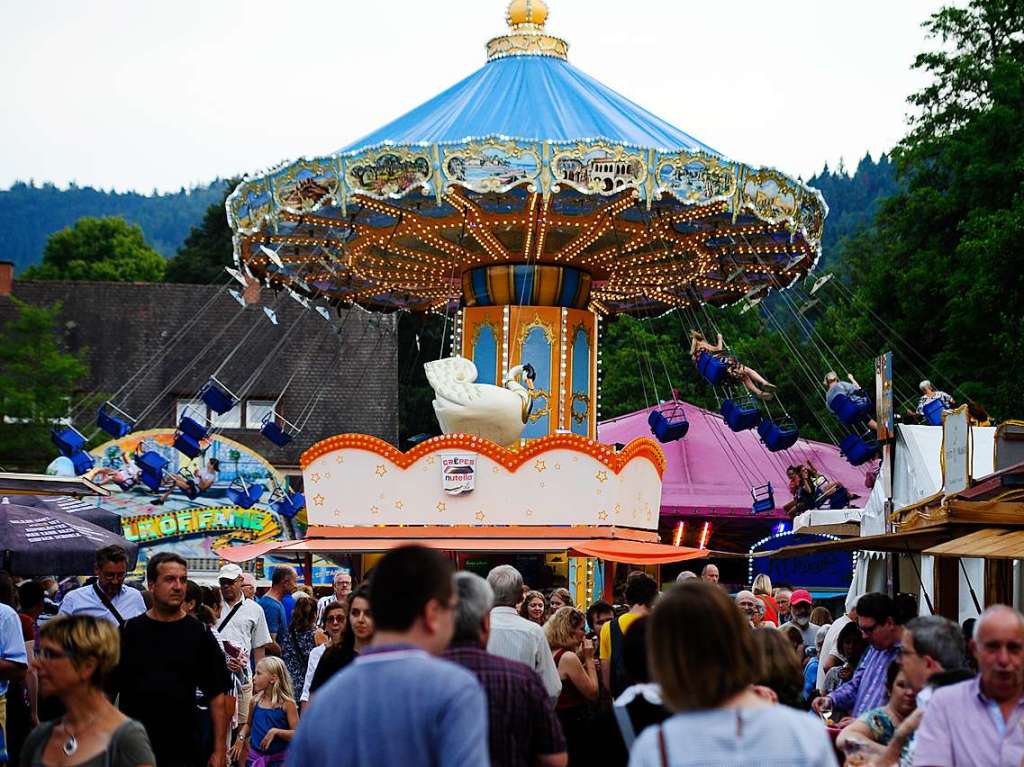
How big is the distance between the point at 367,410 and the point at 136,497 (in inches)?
449

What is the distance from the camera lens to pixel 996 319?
108ft

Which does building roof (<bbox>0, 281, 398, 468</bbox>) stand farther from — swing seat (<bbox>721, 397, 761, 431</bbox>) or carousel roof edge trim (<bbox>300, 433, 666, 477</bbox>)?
carousel roof edge trim (<bbox>300, 433, 666, 477</bbox>)

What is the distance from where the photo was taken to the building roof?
51.0 m

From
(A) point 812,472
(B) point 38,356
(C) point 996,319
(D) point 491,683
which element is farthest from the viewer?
(B) point 38,356

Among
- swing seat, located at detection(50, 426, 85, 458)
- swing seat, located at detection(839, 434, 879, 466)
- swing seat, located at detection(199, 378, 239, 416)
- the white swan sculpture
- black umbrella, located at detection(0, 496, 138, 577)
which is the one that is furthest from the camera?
swing seat, located at detection(50, 426, 85, 458)

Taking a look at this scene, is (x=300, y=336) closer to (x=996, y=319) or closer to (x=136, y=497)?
(x=136, y=497)

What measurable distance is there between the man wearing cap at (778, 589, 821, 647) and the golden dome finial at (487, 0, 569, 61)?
12.0 m

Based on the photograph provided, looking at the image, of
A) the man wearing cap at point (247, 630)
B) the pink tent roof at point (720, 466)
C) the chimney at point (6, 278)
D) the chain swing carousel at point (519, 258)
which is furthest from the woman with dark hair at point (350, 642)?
the chimney at point (6, 278)

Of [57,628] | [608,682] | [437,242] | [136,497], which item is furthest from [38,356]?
[57,628]

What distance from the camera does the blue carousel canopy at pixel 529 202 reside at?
23.8 meters

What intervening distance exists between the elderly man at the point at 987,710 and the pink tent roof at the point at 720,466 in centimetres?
3665

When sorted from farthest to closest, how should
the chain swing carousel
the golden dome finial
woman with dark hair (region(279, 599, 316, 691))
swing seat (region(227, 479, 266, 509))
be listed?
swing seat (region(227, 479, 266, 509)), the golden dome finial, the chain swing carousel, woman with dark hair (region(279, 599, 316, 691))

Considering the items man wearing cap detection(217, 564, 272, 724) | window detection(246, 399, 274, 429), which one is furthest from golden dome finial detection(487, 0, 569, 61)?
window detection(246, 399, 274, 429)

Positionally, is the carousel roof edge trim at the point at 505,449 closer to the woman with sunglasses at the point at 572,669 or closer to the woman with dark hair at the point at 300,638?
the woman with dark hair at the point at 300,638
